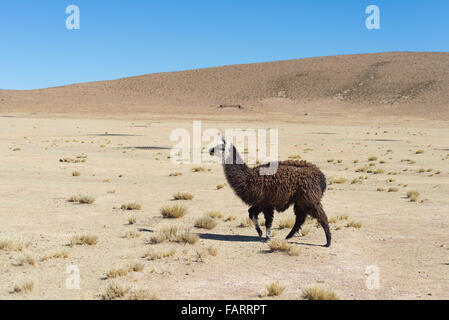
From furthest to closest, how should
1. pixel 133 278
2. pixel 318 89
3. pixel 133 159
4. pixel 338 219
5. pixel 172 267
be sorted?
1. pixel 318 89
2. pixel 133 159
3. pixel 338 219
4. pixel 172 267
5. pixel 133 278

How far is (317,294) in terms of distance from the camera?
5414 mm

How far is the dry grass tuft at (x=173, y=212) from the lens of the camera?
10273mm

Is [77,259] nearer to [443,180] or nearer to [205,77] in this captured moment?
[443,180]

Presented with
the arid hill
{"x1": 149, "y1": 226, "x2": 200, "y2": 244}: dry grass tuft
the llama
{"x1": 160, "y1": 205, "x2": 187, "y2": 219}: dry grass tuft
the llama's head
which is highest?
the arid hill

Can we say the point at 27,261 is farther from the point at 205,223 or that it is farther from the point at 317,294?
the point at 317,294

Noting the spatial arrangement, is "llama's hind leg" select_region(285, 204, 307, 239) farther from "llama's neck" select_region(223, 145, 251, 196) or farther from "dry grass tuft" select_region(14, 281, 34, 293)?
"dry grass tuft" select_region(14, 281, 34, 293)

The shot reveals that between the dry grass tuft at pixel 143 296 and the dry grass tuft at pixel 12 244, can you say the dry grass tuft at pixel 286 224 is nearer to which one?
the dry grass tuft at pixel 143 296

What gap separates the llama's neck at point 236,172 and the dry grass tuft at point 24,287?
3.69 metres

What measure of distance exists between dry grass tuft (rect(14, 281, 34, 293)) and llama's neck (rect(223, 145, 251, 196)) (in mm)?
3694

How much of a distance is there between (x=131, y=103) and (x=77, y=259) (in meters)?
95.1

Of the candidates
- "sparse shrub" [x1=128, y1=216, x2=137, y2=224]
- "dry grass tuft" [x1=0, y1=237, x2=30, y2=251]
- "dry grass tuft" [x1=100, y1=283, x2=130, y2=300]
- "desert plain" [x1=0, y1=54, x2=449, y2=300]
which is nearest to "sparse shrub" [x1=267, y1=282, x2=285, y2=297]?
"desert plain" [x1=0, y1=54, x2=449, y2=300]

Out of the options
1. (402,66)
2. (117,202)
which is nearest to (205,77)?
(402,66)

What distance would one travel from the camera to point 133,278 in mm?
6230

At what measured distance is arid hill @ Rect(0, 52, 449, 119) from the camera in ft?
308
